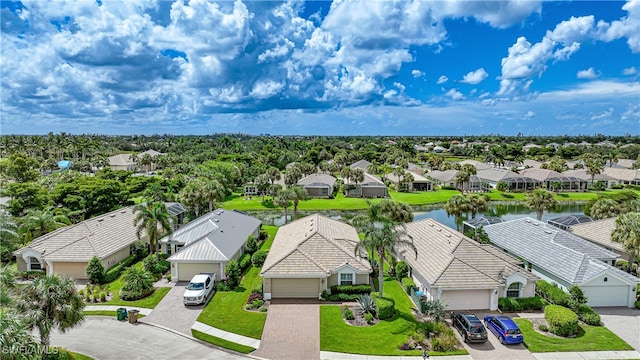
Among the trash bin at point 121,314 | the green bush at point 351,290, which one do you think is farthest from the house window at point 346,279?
the trash bin at point 121,314

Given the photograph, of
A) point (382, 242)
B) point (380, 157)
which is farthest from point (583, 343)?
point (380, 157)

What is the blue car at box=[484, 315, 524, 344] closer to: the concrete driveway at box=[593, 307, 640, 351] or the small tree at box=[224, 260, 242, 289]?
the concrete driveway at box=[593, 307, 640, 351]

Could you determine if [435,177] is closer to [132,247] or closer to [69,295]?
[132,247]

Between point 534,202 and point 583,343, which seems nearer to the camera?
point 583,343

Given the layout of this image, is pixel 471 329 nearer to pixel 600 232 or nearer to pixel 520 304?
pixel 520 304

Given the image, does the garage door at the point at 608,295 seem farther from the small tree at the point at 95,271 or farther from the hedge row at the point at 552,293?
the small tree at the point at 95,271

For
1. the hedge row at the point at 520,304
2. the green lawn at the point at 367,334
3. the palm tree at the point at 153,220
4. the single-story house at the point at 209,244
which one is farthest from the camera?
the palm tree at the point at 153,220

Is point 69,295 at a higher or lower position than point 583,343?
higher
